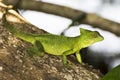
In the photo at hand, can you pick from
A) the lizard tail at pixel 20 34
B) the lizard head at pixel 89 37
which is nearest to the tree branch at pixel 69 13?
the lizard head at pixel 89 37

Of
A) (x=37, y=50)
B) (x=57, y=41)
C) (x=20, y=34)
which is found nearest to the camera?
(x=37, y=50)

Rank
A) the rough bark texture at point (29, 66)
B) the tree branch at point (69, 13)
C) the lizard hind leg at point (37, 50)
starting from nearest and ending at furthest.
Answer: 1. the rough bark texture at point (29, 66)
2. the lizard hind leg at point (37, 50)
3. the tree branch at point (69, 13)

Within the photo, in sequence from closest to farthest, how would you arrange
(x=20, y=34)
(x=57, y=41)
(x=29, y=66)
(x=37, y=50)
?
1. (x=29, y=66)
2. (x=37, y=50)
3. (x=20, y=34)
4. (x=57, y=41)

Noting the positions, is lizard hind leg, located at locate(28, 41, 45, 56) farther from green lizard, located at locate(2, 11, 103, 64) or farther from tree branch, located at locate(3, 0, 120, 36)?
tree branch, located at locate(3, 0, 120, 36)

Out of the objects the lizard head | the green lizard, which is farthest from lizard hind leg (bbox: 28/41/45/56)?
the lizard head

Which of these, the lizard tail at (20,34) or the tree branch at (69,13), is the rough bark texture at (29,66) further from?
the tree branch at (69,13)

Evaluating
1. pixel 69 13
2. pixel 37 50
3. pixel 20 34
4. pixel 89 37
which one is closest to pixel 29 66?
pixel 37 50

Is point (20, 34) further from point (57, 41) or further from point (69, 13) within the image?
point (69, 13)

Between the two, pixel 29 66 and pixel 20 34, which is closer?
pixel 29 66
